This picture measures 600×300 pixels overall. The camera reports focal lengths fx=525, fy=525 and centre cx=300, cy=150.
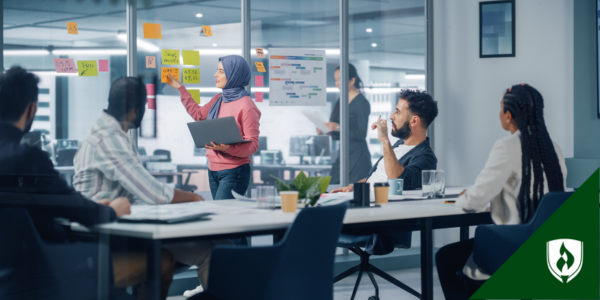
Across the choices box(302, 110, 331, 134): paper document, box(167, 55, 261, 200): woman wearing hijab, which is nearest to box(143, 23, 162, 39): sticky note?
box(167, 55, 261, 200): woman wearing hijab

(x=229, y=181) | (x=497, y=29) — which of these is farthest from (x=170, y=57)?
(x=497, y=29)

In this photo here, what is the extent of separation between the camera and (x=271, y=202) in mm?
2193

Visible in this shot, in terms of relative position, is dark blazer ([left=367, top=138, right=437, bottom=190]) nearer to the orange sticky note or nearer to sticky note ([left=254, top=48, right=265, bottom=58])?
the orange sticky note

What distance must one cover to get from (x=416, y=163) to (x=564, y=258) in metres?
0.98

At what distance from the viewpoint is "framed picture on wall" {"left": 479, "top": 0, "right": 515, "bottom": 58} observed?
4.28 metres

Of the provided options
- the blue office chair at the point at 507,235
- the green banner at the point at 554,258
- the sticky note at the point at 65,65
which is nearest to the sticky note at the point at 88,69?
the sticky note at the point at 65,65

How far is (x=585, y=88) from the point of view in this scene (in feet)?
12.7

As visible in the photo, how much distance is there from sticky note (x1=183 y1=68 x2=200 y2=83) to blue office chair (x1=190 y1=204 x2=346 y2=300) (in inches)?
89.3

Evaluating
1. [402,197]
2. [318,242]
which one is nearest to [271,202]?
[318,242]

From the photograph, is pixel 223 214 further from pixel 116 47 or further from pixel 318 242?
pixel 116 47

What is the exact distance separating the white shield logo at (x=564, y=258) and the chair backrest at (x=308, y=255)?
909 mm

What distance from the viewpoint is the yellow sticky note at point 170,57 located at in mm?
3695

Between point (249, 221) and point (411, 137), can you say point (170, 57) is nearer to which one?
point (411, 137)

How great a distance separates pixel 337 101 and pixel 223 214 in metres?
2.43
